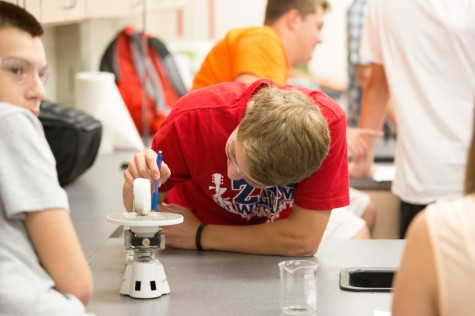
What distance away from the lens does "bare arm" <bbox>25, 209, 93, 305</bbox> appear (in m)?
1.20

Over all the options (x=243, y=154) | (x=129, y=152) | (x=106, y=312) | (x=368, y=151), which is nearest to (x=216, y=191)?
(x=243, y=154)

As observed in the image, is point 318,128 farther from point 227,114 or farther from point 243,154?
point 227,114

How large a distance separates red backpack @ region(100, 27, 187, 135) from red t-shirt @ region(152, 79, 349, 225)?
6.07 feet

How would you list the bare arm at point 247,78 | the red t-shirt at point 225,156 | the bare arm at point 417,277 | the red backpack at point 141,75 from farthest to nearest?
the red backpack at point 141,75
the bare arm at point 247,78
the red t-shirt at point 225,156
the bare arm at point 417,277

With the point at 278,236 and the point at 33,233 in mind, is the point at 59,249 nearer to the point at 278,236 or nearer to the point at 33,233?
the point at 33,233

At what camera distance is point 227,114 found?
6.11ft

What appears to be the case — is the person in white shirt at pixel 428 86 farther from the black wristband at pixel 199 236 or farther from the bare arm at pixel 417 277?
the bare arm at pixel 417 277

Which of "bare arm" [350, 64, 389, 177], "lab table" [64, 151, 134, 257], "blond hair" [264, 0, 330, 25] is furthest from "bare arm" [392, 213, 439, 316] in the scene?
"blond hair" [264, 0, 330, 25]

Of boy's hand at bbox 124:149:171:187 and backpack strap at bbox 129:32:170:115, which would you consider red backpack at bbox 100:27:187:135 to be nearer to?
backpack strap at bbox 129:32:170:115

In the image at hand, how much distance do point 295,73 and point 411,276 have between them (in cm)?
400

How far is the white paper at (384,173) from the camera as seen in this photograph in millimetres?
3154

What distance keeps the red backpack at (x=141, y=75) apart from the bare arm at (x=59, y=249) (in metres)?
2.53

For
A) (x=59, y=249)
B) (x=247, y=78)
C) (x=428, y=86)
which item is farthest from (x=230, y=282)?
(x=428, y=86)

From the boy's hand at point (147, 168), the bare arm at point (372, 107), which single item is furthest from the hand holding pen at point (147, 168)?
the bare arm at point (372, 107)
